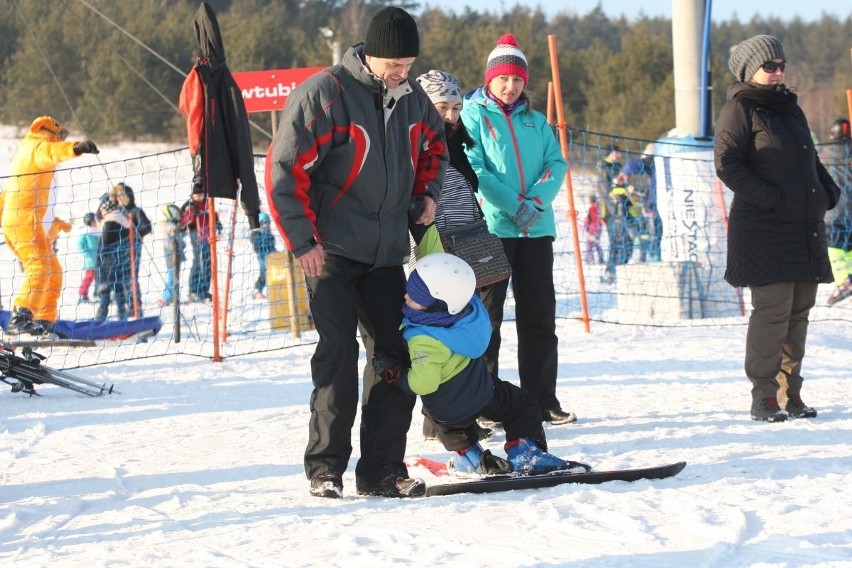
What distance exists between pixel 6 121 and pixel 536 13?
2197 centimetres

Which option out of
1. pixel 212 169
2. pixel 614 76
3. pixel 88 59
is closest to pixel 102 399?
pixel 212 169

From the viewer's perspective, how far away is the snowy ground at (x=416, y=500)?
3.36 metres

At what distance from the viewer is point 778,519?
3.61m

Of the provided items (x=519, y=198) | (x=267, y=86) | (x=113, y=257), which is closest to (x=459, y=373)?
(x=519, y=198)

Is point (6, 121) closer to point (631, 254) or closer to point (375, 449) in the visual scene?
point (631, 254)

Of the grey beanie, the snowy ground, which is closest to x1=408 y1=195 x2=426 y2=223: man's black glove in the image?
the snowy ground

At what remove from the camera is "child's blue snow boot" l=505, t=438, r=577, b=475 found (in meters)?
4.23

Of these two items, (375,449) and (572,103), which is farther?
(572,103)

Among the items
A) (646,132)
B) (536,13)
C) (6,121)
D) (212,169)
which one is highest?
(536,13)

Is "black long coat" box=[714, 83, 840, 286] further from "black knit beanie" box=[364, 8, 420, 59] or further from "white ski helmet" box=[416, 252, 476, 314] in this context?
"black knit beanie" box=[364, 8, 420, 59]

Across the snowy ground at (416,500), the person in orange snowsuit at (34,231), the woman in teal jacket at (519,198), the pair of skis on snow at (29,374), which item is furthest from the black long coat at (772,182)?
the person in orange snowsuit at (34,231)

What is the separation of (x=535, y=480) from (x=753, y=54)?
99.4 inches

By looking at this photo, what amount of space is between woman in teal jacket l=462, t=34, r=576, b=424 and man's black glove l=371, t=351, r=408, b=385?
3.86ft


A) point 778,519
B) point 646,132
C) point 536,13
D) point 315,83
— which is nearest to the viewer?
point 778,519
